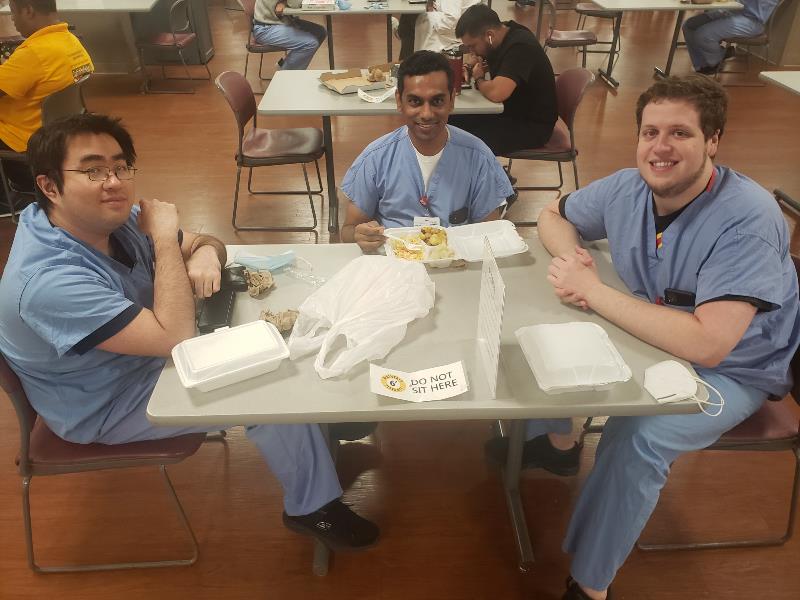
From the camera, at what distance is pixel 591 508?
155 cm

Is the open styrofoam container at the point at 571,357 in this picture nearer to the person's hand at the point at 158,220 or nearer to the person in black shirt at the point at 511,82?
the person's hand at the point at 158,220

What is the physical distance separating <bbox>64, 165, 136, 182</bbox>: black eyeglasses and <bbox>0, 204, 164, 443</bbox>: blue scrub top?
0.15 metres

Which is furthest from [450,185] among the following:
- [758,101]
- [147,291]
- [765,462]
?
[758,101]

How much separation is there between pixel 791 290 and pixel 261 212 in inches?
112

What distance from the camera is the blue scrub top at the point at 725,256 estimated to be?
1.36m

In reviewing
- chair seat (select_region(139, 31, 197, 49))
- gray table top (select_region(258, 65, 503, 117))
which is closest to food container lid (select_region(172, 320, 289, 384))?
gray table top (select_region(258, 65, 503, 117))

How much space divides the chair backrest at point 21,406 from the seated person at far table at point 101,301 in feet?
0.08

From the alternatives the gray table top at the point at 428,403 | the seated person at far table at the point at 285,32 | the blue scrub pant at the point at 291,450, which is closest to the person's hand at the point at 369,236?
the gray table top at the point at 428,403

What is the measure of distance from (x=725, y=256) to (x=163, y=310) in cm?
129

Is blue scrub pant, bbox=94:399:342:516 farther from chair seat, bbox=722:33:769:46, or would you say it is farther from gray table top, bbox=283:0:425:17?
chair seat, bbox=722:33:769:46

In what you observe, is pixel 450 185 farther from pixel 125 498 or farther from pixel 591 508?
pixel 125 498

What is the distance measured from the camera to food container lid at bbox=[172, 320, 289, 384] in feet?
4.12

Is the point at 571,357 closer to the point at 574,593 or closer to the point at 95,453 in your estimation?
the point at 574,593

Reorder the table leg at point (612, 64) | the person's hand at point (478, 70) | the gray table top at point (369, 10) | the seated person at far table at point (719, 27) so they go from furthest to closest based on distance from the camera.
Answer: the table leg at point (612, 64)
the seated person at far table at point (719, 27)
the gray table top at point (369, 10)
the person's hand at point (478, 70)
